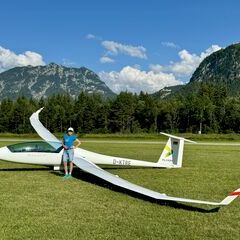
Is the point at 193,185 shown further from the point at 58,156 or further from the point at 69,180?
the point at 58,156

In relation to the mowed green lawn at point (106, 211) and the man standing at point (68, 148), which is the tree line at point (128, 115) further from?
the mowed green lawn at point (106, 211)

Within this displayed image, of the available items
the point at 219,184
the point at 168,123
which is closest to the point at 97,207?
the point at 219,184

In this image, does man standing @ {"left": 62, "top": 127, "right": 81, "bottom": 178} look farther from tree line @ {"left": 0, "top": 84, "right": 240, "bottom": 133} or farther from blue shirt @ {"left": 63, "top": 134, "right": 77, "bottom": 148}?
tree line @ {"left": 0, "top": 84, "right": 240, "bottom": 133}

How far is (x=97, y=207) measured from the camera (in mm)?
11203

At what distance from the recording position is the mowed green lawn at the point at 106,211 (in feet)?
28.9

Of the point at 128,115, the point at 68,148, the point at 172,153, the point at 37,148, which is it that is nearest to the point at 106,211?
the point at 68,148

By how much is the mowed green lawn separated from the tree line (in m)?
105

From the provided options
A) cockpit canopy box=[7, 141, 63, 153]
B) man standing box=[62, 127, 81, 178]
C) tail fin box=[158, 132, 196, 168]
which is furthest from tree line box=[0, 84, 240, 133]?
man standing box=[62, 127, 81, 178]

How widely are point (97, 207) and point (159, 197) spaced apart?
1.70m

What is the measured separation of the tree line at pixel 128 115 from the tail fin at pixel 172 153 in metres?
101

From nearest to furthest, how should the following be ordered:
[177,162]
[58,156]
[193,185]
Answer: [193,185] < [58,156] < [177,162]

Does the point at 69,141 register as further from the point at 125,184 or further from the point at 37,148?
the point at 125,184

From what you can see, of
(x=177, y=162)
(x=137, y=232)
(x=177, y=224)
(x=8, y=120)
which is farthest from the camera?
(x=8, y=120)

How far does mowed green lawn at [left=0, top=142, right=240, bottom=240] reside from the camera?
8797 mm
